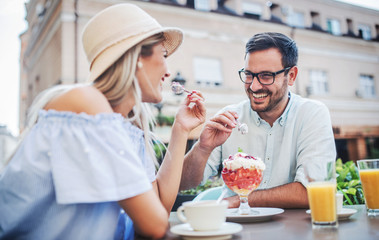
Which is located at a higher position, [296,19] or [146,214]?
[296,19]

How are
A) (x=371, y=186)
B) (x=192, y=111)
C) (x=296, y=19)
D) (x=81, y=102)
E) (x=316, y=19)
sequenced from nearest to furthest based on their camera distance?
(x=81, y=102), (x=371, y=186), (x=192, y=111), (x=296, y=19), (x=316, y=19)

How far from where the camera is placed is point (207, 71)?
35.4 ft

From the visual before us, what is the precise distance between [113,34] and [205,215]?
29.7 inches

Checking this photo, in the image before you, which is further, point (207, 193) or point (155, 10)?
point (155, 10)

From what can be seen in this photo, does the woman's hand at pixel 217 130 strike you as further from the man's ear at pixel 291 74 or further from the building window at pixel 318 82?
the building window at pixel 318 82

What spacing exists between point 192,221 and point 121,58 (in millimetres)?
667

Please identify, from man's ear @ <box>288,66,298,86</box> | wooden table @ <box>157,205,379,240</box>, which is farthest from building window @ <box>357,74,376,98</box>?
wooden table @ <box>157,205,379,240</box>

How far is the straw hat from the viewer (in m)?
1.30

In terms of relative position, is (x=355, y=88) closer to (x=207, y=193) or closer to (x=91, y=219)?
(x=207, y=193)

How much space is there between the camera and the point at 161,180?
159 cm

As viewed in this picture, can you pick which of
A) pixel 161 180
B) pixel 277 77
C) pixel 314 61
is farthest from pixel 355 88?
pixel 161 180

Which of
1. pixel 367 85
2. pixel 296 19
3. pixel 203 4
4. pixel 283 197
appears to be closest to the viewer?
pixel 283 197

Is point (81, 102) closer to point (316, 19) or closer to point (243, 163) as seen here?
point (243, 163)

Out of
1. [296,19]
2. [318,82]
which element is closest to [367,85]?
[318,82]
